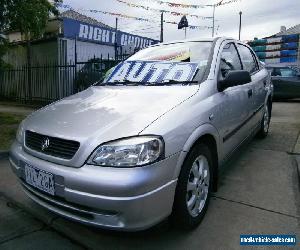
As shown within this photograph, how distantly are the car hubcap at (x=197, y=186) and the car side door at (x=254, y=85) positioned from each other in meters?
1.56

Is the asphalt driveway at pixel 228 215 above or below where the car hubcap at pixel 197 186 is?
below

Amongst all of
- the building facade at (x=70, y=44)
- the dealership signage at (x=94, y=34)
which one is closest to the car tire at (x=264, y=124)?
the building facade at (x=70, y=44)

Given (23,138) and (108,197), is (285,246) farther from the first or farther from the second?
(23,138)

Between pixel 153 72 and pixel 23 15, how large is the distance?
14.7 feet

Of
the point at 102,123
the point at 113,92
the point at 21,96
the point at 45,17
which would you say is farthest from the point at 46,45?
the point at 102,123

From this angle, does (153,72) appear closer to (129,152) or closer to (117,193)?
(129,152)

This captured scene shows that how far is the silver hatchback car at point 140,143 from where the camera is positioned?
225cm

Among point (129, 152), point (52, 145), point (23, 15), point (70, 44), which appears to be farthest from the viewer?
point (70, 44)

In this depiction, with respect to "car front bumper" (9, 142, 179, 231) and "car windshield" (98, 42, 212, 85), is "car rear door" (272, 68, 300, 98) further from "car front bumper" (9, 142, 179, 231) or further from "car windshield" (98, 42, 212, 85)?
"car front bumper" (9, 142, 179, 231)

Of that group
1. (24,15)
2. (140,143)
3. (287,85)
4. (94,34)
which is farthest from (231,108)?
(94,34)

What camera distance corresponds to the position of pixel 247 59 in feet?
15.5

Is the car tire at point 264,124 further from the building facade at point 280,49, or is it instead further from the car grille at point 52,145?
the building facade at point 280,49

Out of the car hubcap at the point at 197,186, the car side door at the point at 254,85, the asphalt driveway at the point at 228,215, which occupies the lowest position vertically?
the asphalt driveway at the point at 228,215

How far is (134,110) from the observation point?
2719 mm
